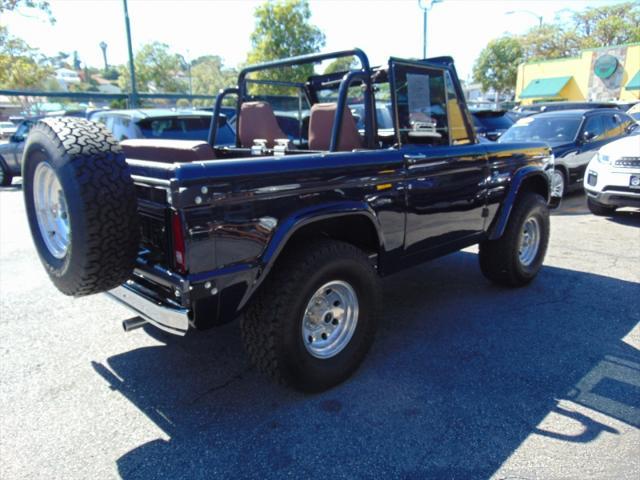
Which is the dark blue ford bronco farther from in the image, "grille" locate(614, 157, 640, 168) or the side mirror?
the side mirror

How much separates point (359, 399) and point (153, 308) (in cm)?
133

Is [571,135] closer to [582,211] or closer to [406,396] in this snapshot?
[582,211]

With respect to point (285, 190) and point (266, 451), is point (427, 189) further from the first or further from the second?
point (266, 451)

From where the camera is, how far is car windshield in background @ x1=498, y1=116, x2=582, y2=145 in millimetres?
9352

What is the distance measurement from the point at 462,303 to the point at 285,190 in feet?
8.26

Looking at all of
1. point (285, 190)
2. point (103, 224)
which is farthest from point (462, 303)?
point (103, 224)

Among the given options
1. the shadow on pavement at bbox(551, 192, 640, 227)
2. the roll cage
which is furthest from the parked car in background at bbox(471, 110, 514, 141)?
the roll cage

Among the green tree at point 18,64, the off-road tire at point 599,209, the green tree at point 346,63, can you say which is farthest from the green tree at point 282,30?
the off-road tire at point 599,209

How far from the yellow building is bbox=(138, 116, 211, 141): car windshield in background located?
1257 inches

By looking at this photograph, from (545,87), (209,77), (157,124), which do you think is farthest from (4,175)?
(209,77)

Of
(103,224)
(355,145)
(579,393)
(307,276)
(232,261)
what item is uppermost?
(355,145)

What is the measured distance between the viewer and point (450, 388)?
3.11 metres

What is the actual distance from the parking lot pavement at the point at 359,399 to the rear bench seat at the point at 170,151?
1.40 m

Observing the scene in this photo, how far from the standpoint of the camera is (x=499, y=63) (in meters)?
49.9
